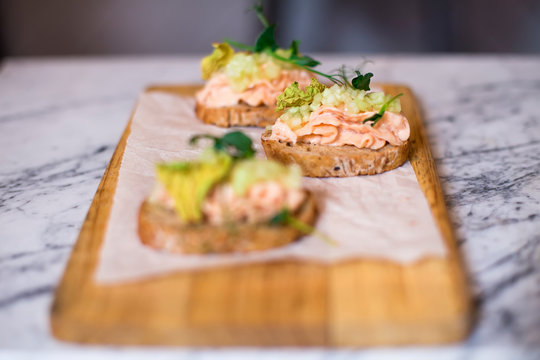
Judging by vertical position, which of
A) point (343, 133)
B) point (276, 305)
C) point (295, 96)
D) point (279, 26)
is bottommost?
point (279, 26)

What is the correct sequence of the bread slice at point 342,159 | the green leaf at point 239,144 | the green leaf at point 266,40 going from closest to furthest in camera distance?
the green leaf at point 239,144 → the bread slice at point 342,159 → the green leaf at point 266,40

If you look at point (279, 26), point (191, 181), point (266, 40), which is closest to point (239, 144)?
point (191, 181)

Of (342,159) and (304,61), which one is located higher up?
(304,61)

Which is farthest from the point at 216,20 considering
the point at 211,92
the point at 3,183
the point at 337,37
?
the point at 3,183

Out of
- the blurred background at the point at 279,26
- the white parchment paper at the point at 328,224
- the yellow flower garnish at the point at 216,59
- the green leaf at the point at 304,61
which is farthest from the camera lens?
the blurred background at the point at 279,26

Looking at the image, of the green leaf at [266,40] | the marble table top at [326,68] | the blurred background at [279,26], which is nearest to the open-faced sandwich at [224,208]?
the marble table top at [326,68]

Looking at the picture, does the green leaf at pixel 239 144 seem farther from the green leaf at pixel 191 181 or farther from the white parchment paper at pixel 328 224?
the white parchment paper at pixel 328 224

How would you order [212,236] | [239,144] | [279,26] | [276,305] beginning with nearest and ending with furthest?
[276,305], [212,236], [239,144], [279,26]

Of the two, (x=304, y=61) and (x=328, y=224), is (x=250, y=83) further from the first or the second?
(x=328, y=224)
